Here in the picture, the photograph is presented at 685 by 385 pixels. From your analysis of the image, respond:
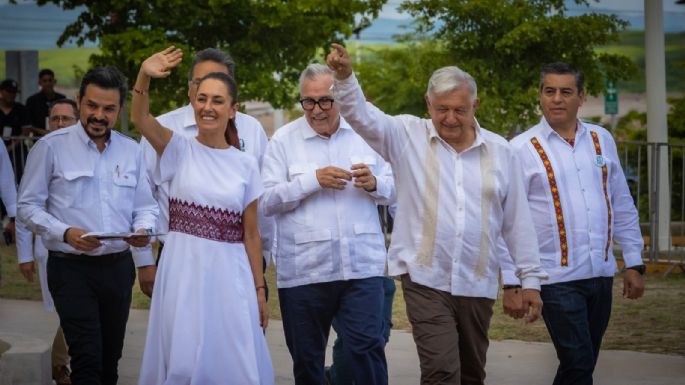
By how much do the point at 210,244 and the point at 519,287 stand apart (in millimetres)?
1622

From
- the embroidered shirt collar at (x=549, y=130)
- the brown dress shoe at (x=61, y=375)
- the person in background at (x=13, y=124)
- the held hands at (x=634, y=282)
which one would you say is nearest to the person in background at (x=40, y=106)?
the person in background at (x=13, y=124)

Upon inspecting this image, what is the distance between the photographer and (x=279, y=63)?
22.5 m

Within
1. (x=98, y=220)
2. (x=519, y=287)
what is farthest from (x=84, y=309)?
(x=519, y=287)

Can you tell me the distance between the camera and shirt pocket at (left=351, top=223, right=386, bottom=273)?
8.09 metres

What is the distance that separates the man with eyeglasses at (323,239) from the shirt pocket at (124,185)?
2.60 ft

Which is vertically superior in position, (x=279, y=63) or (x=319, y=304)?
(x=279, y=63)

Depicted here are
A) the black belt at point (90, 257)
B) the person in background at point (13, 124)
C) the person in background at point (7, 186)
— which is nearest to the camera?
the black belt at point (90, 257)

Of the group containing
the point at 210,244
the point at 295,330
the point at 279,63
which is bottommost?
the point at 295,330

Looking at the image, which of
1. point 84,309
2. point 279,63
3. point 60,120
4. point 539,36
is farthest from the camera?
point 279,63

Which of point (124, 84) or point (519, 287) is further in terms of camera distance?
point (124, 84)

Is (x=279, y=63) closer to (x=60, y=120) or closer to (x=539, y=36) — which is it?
(x=539, y=36)

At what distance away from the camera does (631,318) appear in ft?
44.7

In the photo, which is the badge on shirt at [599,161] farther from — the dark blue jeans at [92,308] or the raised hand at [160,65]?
the dark blue jeans at [92,308]

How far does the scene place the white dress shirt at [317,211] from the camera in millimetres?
8023
